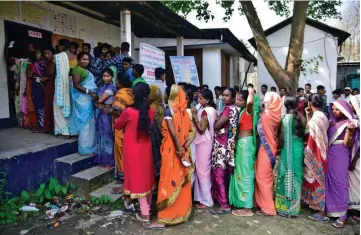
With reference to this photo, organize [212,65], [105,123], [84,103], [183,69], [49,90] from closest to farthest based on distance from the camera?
1. [105,123]
2. [84,103]
3. [49,90]
4. [183,69]
5. [212,65]

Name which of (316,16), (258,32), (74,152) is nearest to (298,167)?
(74,152)

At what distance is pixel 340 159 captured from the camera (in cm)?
351

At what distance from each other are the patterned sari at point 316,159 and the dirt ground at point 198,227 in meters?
0.30

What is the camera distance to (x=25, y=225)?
11.2 ft

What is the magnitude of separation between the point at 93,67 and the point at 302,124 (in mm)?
3356

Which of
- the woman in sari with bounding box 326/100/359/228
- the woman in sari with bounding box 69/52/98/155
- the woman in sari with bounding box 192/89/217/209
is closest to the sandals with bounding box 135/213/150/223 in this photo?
the woman in sari with bounding box 192/89/217/209

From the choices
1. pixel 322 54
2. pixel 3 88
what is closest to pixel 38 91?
pixel 3 88

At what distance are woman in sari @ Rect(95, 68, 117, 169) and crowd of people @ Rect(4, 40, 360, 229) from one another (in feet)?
0.05

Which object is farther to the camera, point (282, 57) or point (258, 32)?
point (282, 57)

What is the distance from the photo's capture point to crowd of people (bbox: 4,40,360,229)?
336 centimetres

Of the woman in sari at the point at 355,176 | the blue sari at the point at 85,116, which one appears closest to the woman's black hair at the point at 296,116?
the woman in sari at the point at 355,176

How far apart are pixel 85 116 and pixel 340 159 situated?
3.60 metres

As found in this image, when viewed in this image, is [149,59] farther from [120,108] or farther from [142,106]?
[142,106]

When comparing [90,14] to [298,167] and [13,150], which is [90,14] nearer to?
[13,150]
